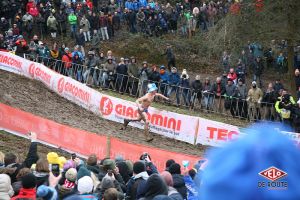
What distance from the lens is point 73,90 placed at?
23.0 m

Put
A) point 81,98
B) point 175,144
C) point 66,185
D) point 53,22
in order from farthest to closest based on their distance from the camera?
point 53,22
point 81,98
point 175,144
point 66,185

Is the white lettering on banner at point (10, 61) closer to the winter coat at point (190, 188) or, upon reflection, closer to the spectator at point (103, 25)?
the spectator at point (103, 25)

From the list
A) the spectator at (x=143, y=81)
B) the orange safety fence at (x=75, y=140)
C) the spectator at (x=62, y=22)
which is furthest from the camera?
the spectator at (x=62, y=22)

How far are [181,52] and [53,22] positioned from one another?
728 centimetres

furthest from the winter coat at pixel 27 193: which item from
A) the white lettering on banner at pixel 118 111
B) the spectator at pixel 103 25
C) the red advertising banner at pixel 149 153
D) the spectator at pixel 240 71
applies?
the spectator at pixel 103 25

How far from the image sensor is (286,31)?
23438 millimetres

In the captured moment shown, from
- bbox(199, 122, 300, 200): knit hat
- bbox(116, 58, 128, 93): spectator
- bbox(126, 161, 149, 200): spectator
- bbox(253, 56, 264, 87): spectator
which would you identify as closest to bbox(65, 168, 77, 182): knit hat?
bbox(126, 161, 149, 200): spectator

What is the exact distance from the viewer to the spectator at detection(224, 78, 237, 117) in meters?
22.9

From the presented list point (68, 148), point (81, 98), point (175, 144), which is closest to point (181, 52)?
point (81, 98)

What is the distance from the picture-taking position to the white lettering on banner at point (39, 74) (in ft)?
79.0

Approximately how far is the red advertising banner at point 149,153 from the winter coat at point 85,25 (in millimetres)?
16603

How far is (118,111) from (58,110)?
2.21m

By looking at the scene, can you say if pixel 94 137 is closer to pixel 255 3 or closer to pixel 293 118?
pixel 293 118

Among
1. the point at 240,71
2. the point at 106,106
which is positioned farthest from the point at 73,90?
the point at 240,71
